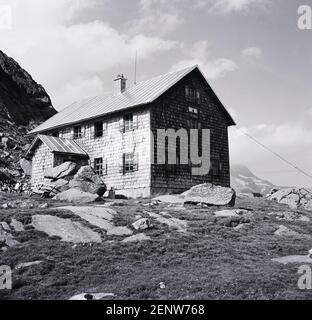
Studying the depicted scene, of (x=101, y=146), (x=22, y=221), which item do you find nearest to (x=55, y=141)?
(x=101, y=146)

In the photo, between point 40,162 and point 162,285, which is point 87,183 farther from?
point 162,285

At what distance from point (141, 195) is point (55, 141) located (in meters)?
9.24

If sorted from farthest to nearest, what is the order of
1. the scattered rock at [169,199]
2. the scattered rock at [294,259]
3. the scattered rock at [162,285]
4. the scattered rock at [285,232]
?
the scattered rock at [169,199]
the scattered rock at [285,232]
the scattered rock at [294,259]
the scattered rock at [162,285]

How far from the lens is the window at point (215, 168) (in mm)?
31458

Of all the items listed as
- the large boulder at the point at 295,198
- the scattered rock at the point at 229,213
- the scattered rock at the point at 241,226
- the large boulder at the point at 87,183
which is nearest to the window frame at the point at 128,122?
the large boulder at the point at 87,183

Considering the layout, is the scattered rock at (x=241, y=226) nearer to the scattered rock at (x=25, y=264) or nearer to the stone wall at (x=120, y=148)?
the scattered rock at (x=25, y=264)

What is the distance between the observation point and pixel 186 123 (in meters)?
30.0

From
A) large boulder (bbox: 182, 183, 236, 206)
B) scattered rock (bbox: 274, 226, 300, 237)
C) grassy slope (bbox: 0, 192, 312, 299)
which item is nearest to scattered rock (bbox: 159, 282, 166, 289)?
grassy slope (bbox: 0, 192, 312, 299)

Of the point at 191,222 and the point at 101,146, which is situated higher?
the point at 101,146

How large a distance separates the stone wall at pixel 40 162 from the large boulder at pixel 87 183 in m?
5.90

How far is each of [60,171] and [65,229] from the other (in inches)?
534

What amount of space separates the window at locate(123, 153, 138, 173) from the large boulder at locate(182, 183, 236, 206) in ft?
18.6

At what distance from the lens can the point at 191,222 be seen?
677 inches
